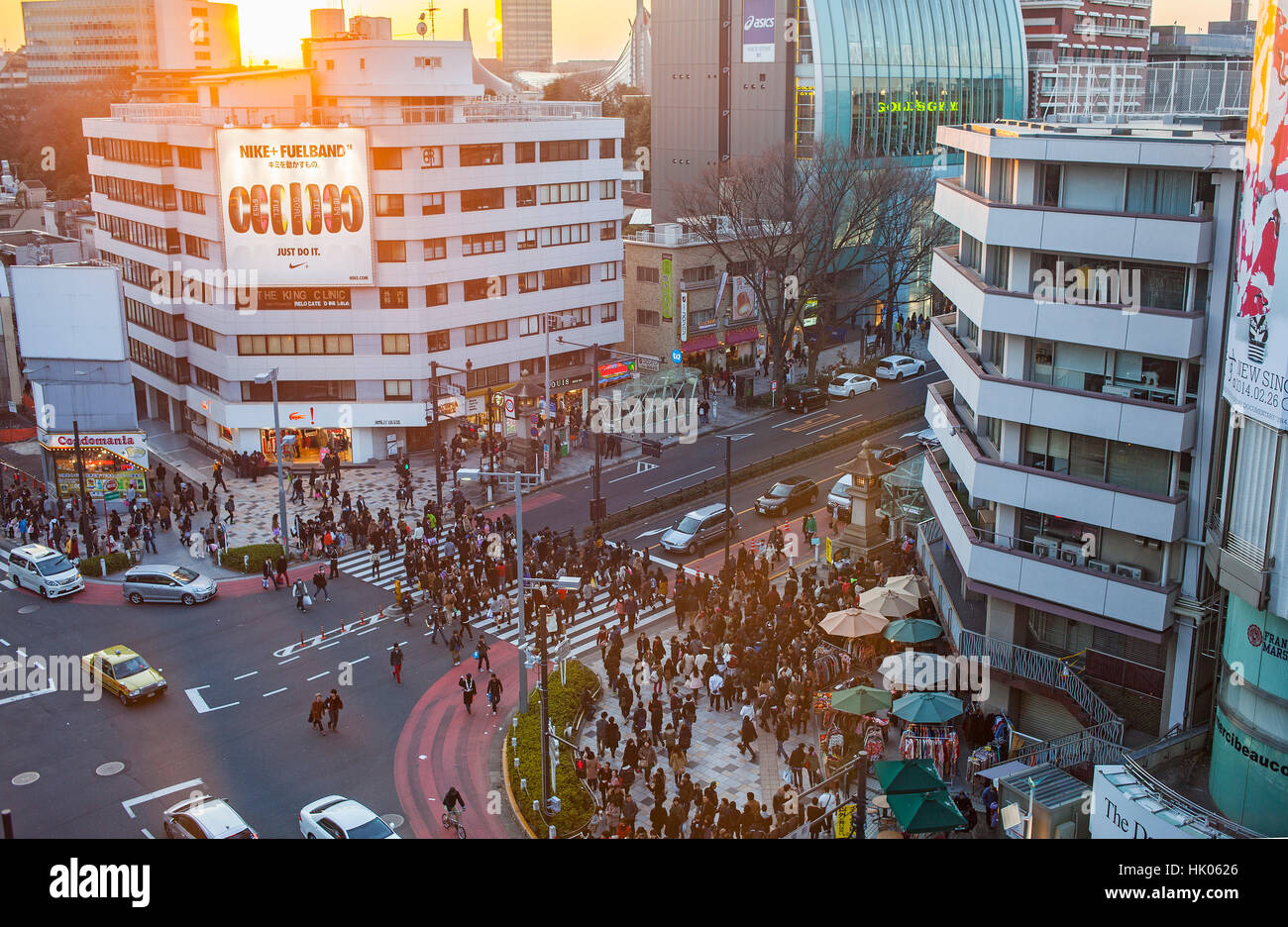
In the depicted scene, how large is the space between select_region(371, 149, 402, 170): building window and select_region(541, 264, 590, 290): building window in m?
10.5

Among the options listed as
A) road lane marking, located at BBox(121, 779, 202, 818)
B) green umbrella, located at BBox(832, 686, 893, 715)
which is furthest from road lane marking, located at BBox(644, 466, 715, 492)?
road lane marking, located at BBox(121, 779, 202, 818)

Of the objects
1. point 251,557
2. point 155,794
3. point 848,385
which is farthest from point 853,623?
point 848,385

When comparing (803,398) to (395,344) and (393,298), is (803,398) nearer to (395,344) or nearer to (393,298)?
(395,344)

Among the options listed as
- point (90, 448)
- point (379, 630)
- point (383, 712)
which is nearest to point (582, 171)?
point (90, 448)

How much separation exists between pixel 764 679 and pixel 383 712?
36.2 feet

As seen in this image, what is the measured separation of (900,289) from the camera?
85.2 meters

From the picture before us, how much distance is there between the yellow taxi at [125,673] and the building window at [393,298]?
2642cm

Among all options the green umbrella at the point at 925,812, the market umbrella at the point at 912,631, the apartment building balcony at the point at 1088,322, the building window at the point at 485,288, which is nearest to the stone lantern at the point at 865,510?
the market umbrella at the point at 912,631

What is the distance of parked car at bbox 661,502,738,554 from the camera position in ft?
146

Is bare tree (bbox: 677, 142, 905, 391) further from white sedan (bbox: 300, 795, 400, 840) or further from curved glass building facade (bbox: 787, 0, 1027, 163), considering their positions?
white sedan (bbox: 300, 795, 400, 840)

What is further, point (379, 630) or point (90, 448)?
point (90, 448)

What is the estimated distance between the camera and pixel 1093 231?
1104 inches
